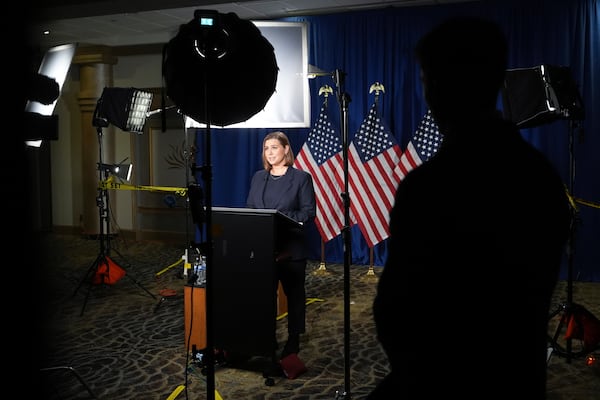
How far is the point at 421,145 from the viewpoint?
6.18m

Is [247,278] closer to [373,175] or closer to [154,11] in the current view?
[373,175]

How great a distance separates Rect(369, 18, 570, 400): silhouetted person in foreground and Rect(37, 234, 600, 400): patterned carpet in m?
1.87

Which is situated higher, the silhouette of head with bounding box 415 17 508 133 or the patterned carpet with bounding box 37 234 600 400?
the silhouette of head with bounding box 415 17 508 133

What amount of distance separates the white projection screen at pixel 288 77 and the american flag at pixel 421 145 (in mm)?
1124

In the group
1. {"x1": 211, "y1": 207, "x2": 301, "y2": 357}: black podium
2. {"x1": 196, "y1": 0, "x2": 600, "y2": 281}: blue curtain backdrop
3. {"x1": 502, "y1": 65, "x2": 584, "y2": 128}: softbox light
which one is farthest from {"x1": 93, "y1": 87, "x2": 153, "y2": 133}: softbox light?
{"x1": 502, "y1": 65, "x2": 584, "y2": 128}: softbox light

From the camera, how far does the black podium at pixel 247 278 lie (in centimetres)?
345

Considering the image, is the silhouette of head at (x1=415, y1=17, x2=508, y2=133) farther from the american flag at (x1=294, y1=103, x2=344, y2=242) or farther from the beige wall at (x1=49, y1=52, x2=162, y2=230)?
the beige wall at (x1=49, y1=52, x2=162, y2=230)

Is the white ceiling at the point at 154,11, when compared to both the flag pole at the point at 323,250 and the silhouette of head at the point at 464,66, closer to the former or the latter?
the flag pole at the point at 323,250

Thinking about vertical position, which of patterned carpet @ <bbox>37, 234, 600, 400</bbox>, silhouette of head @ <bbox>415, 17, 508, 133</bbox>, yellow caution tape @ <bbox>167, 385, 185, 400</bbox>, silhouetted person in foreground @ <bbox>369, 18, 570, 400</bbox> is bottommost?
yellow caution tape @ <bbox>167, 385, 185, 400</bbox>

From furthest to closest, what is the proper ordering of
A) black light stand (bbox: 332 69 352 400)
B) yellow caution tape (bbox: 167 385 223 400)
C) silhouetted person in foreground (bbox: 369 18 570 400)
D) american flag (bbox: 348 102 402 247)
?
american flag (bbox: 348 102 402 247) < yellow caution tape (bbox: 167 385 223 400) < black light stand (bbox: 332 69 352 400) < silhouetted person in foreground (bbox: 369 18 570 400)

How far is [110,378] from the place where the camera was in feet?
11.8

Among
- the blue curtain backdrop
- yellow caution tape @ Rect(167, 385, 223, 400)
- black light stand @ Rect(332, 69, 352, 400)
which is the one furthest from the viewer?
the blue curtain backdrop

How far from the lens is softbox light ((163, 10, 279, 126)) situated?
2090 millimetres

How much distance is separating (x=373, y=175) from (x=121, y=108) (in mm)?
2689
